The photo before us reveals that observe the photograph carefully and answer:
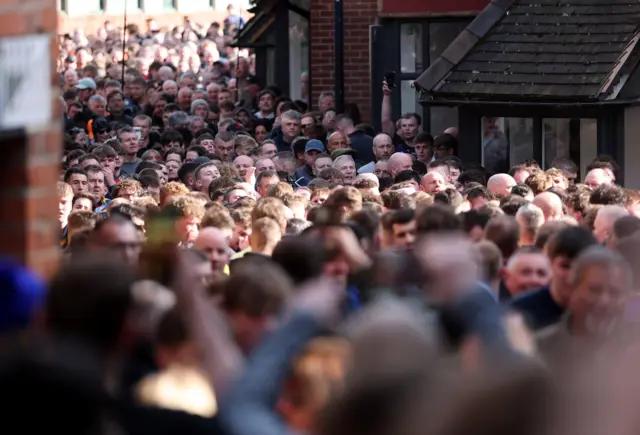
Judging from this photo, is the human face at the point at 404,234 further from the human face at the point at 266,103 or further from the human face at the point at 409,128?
the human face at the point at 266,103

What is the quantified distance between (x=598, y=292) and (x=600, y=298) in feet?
0.11

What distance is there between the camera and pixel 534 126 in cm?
1767

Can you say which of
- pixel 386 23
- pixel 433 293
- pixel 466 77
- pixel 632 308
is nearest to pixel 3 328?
pixel 433 293

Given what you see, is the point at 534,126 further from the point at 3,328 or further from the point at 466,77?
the point at 3,328

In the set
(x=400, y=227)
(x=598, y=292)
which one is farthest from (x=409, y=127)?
(x=598, y=292)

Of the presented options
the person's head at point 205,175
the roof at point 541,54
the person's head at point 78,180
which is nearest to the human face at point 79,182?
the person's head at point 78,180

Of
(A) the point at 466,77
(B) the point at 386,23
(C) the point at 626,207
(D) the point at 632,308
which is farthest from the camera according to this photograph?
(B) the point at 386,23

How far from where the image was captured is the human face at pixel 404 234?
8.98 m

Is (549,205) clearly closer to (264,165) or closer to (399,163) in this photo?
(399,163)

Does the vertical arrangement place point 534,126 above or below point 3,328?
above

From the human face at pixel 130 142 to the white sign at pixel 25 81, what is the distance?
1279 cm

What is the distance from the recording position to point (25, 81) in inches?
197

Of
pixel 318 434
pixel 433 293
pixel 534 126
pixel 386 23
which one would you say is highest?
pixel 386 23

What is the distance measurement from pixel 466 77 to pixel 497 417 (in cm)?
1420
